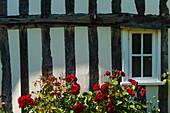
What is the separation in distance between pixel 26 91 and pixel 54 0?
1.73 meters

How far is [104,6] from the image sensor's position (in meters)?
3.13

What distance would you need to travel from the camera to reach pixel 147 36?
3273 mm

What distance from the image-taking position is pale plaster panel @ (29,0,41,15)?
10.2 ft

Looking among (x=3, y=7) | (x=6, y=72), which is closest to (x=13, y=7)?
(x=3, y=7)

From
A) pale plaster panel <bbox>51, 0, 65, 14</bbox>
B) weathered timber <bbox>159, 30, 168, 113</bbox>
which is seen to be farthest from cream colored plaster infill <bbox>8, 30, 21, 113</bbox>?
weathered timber <bbox>159, 30, 168, 113</bbox>

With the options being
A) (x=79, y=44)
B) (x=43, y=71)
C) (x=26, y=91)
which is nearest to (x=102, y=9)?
(x=79, y=44)

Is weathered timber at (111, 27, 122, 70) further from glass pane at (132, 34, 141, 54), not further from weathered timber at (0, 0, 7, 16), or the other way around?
weathered timber at (0, 0, 7, 16)

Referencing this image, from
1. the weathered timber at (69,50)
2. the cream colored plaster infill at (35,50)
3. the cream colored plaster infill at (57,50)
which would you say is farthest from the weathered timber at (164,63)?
the cream colored plaster infill at (35,50)

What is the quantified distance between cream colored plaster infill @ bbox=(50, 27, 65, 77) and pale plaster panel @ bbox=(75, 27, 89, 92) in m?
0.27

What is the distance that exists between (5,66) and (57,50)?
995 millimetres

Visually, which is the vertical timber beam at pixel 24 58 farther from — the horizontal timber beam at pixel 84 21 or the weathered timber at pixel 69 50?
the weathered timber at pixel 69 50

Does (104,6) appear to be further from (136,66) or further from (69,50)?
(136,66)

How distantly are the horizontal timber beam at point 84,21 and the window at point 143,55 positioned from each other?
0.15 metres

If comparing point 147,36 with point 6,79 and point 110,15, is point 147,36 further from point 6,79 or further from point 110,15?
point 6,79
